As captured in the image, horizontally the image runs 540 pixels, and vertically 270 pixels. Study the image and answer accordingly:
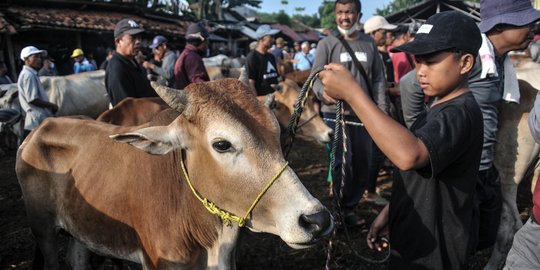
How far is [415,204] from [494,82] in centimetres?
138

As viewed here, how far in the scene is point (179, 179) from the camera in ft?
8.39

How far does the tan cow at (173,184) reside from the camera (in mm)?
2025

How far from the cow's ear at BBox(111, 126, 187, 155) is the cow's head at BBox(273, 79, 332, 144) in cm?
377

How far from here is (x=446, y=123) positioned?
1.79m

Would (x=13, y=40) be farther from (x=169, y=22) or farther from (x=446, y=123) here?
(x=446, y=123)

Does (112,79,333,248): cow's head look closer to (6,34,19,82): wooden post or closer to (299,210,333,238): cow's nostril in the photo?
(299,210,333,238): cow's nostril

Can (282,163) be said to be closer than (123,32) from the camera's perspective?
Yes

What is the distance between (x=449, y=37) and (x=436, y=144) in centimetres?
51

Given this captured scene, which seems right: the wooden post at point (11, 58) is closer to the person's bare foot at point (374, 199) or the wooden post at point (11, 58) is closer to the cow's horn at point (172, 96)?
the person's bare foot at point (374, 199)

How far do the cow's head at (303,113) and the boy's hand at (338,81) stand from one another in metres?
3.98

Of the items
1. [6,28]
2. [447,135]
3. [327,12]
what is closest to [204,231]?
[447,135]

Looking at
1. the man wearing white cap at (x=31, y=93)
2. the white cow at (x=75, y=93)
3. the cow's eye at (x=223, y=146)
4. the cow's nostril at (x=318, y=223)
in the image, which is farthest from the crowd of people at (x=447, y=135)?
the white cow at (x=75, y=93)

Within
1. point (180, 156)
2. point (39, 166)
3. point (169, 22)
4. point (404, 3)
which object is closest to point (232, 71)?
point (39, 166)

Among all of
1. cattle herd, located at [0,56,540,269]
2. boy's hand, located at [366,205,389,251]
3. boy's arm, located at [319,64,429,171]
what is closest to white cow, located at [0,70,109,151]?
cattle herd, located at [0,56,540,269]
